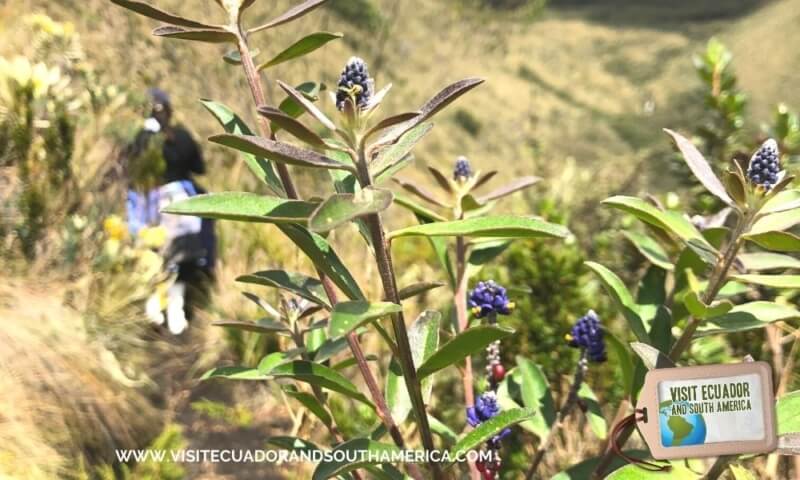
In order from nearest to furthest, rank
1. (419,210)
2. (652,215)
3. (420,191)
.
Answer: (652,215) < (419,210) < (420,191)

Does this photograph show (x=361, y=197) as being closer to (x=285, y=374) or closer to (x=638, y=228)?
(x=285, y=374)

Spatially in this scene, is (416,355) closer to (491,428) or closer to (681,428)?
(491,428)

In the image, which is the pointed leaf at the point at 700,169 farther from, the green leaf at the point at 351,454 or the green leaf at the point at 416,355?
the green leaf at the point at 351,454

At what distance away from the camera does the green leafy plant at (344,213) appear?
2.26 ft

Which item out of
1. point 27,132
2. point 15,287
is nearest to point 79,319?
point 15,287

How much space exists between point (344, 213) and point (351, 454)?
356mm

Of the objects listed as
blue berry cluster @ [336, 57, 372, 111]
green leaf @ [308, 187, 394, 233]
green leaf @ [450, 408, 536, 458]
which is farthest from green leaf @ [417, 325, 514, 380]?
blue berry cluster @ [336, 57, 372, 111]

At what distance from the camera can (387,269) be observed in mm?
765

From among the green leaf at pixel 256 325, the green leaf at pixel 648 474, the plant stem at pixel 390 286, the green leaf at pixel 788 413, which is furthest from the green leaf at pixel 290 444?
the green leaf at pixel 788 413

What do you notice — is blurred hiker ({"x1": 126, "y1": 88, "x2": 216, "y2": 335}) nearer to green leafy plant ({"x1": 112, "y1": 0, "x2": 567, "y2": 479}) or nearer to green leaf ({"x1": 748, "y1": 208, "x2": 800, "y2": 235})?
green leafy plant ({"x1": 112, "y1": 0, "x2": 567, "y2": 479})

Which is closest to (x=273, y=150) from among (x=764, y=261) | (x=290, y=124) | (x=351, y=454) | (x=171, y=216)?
(x=290, y=124)

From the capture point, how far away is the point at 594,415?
1.16 m

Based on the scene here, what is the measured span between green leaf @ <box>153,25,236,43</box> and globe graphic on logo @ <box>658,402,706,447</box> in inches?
Answer: 28.7

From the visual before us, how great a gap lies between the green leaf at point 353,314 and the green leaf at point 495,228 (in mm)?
95
